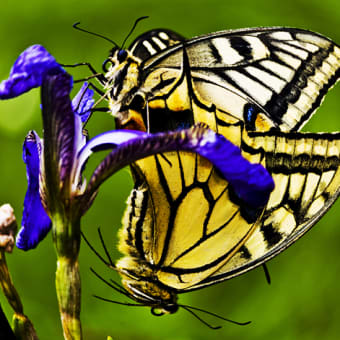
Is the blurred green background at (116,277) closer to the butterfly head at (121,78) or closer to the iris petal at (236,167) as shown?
the butterfly head at (121,78)

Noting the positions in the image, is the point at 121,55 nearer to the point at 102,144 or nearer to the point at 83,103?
the point at 83,103

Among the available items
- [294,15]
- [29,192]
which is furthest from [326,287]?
[29,192]

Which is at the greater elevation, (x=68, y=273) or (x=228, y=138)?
(x=228, y=138)

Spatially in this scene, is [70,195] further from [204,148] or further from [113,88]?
[113,88]

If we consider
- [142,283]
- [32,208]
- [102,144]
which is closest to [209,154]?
[102,144]

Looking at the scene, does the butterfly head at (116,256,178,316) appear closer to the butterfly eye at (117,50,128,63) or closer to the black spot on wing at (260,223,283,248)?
the black spot on wing at (260,223,283,248)

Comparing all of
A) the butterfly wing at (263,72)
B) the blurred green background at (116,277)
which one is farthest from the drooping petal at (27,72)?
the blurred green background at (116,277)

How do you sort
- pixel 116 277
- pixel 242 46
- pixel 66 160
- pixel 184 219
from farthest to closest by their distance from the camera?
pixel 116 277
pixel 242 46
pixel 184 219
pixel 66 160

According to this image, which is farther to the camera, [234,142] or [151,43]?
[151,43]
